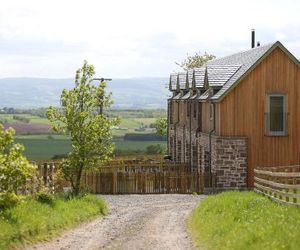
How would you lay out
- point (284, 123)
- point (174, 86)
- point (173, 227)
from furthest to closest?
point (174, 86) → point (284, 123) → point (173, 227)

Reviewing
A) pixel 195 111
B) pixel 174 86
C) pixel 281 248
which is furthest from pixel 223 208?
pixel 174 86

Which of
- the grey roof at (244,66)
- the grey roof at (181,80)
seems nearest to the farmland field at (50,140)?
the grey roof at (181,80)

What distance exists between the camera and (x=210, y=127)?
41.2 meters

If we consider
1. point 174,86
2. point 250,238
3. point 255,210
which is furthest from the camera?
point 174,86

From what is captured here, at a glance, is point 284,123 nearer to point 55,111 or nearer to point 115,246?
point 55,111

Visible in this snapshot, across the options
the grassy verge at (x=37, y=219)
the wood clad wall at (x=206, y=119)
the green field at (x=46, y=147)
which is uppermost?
the wood clad wall at (x=206, y=119)

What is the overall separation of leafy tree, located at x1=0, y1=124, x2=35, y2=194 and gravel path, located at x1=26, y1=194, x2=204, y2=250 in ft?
6.75

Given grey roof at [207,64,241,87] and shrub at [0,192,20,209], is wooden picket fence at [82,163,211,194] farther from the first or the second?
shrub at [0,192,20,209]

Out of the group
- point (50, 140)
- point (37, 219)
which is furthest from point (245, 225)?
point (50, 140)

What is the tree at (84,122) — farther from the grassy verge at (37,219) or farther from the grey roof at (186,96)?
the grey roof at (186,96)

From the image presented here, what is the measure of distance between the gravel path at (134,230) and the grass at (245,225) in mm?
726

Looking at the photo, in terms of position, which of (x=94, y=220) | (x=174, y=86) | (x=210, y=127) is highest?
(x=174, y=86)

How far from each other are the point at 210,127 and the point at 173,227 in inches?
765

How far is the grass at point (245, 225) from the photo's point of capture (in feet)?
48.6
